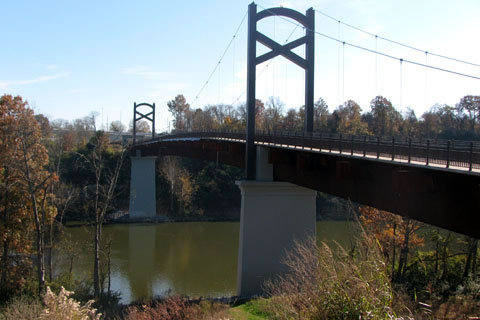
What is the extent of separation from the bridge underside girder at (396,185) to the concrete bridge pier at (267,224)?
122cm

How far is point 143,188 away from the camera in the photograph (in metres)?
41.0

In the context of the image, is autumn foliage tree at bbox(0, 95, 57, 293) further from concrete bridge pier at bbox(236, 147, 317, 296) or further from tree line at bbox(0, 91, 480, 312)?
concrete bridge pier at bbox(236, 147, 317, 296)

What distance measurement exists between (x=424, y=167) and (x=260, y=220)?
8.91 metres

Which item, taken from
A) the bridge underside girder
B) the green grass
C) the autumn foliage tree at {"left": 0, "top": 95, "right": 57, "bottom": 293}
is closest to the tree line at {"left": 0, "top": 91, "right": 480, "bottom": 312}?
the autumn foliage tree at {"left": 0, "top": 95, "right": 57, "bottom": 293}

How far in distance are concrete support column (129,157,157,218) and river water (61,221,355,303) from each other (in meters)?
3.14

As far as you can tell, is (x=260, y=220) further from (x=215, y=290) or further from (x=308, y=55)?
(x=308, y=55)

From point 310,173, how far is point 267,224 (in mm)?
3902

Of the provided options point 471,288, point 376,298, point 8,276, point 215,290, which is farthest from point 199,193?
point 376,298

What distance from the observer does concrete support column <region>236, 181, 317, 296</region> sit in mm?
15492

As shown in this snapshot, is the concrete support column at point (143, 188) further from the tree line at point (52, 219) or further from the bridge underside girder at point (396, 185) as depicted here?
the bridge underside girder at point (396, 185)

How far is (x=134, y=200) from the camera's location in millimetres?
39438

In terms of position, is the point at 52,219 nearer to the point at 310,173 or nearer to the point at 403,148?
the point at 310,173

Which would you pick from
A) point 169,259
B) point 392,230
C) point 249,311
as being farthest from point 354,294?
point 169,259

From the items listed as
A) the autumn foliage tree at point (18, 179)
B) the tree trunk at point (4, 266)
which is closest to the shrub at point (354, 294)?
the autumn foliage tree at point (18, 179)
